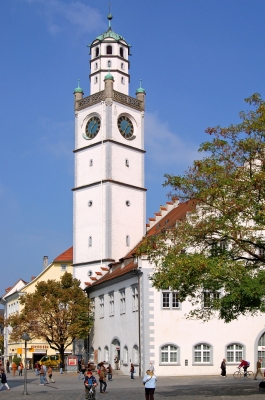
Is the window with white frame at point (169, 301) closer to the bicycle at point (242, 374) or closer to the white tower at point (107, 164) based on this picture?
the bicycle at point (242, 374)

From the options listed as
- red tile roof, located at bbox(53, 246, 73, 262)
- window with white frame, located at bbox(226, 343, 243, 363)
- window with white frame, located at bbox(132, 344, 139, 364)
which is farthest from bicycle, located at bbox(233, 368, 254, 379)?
red tile roof, located at bbox(53, 246, 73, 262)

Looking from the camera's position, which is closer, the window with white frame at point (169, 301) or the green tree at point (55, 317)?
the window with white frame at point (169, 301)

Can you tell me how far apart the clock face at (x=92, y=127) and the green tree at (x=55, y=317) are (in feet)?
55.3

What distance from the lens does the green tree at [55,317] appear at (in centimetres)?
5744

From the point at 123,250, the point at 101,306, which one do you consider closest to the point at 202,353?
the point at 101,306

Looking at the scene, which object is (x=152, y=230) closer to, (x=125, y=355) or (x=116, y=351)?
(x=116, y=351)

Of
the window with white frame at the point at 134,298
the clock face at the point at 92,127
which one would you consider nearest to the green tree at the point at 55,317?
the window with white frame at the point at 134,298

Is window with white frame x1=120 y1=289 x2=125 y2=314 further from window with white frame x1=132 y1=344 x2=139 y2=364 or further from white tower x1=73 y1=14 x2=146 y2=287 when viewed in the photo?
white tower x1=73 y1=14 x2=146 y2=287

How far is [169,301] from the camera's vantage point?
4684cm

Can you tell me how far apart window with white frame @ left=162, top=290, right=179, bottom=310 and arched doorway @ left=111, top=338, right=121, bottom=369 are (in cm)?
708

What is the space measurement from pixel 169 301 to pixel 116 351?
823cm

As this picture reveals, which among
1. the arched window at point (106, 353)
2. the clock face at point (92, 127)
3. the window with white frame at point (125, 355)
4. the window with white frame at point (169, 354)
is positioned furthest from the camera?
the clock face at point (92, 127)

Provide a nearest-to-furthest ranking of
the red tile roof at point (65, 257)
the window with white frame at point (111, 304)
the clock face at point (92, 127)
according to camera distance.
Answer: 1. the window with white frame at point (111, 304)
2. the clock face at point (92, 127)
3. the red tile roof at point (65, 257)

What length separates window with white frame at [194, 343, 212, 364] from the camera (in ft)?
152
